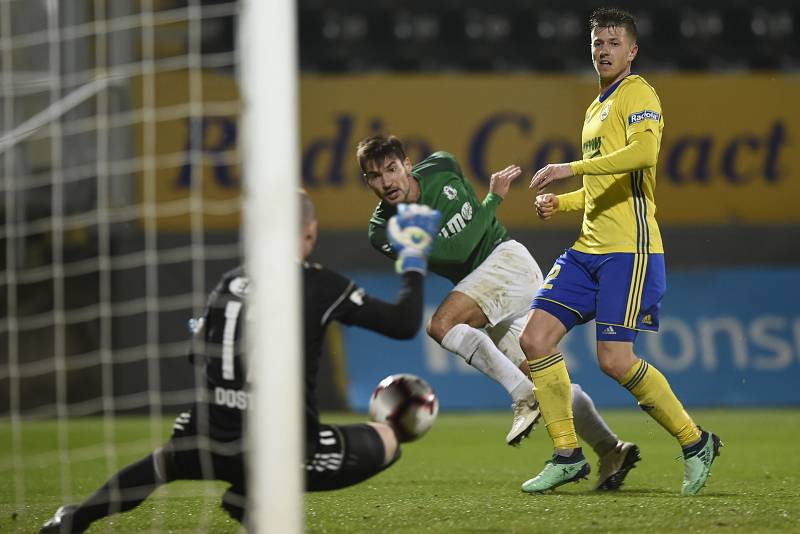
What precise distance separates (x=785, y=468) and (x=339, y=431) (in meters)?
2.98

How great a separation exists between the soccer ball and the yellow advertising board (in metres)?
6.60

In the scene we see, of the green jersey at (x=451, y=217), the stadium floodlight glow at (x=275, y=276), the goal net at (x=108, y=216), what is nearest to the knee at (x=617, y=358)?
the green jersey at (x=451, y=217)

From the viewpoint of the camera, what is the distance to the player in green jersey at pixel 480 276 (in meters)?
5.01

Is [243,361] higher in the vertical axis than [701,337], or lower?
higher

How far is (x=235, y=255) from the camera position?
9.70 meters

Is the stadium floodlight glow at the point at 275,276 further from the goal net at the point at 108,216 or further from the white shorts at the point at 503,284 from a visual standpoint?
the goal net at the point at 108,216

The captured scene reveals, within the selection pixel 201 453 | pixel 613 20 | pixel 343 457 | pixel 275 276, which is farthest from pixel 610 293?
pixel 275 276

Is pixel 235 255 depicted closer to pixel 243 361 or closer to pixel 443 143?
pixel 443 143

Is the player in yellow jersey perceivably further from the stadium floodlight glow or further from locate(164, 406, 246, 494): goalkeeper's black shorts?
the stadium floodlight glow

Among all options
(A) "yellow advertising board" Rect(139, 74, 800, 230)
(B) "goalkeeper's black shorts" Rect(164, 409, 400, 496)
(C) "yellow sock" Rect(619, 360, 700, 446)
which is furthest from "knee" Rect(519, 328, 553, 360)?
(A) "yellow advertising board" Rect(139, 74, 800, 230)

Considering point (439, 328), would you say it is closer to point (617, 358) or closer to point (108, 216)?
point (617, 358)

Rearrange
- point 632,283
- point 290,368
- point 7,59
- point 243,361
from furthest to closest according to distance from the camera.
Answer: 1. point 7,59
2. point 632,283
3. point 243,361
4. point 290,368

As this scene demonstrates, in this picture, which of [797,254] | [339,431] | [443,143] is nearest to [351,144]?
[443,143]

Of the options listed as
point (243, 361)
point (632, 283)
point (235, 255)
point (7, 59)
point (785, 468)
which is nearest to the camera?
point (243, 361)
